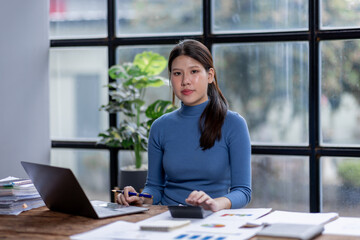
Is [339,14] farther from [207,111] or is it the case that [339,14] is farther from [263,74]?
[207,111]

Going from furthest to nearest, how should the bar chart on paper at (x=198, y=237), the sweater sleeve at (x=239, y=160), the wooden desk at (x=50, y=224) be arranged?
the sweater sleeve at (x=239, y=160)
the wooden desk at (x=50, y=224)
the bar chart on paper at (x=198, y=237)

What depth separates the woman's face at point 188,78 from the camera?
2156 millimetres

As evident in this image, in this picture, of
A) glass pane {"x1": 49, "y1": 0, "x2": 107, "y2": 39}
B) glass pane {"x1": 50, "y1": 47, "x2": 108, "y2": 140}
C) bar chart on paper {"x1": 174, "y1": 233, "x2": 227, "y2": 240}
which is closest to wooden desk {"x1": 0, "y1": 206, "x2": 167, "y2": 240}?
bar chart on paper {"x1": 174, "y1": 233, "x2": 227, "y2": 240}

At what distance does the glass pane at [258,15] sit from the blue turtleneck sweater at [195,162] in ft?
5.54

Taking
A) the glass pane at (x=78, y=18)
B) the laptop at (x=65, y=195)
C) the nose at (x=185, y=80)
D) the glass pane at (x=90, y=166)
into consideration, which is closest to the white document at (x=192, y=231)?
the laptop at (x=65, y=195)

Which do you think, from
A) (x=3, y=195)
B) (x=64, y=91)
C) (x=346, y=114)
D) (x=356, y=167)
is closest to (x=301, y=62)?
(x=346, y=114)

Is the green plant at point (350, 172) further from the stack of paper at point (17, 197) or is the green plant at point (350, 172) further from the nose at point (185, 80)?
the stack of paper at point (17, 197)

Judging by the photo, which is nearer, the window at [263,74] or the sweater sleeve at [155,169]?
the sweater sleeve at [155,169]

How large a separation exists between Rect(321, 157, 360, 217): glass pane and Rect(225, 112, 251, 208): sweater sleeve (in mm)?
1706

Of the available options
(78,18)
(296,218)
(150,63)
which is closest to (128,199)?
(296,218)

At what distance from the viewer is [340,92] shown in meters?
3.64

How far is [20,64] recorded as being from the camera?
12.8ft

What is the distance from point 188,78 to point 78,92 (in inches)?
90.1

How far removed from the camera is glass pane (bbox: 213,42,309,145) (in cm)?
373
